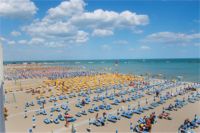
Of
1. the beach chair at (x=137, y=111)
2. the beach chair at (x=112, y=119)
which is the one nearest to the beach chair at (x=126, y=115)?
the beach chair at (x=137, y=111)

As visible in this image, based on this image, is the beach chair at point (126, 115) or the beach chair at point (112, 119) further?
the beach chair at point (126, 115)

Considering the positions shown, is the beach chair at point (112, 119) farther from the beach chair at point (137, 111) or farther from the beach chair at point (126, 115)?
the beach chair at point (137, 111)

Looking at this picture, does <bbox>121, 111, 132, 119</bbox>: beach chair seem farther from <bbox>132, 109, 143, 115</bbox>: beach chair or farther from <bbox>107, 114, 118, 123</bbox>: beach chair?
<bbox>107, 114, 118, 123</bbox>: beach chair

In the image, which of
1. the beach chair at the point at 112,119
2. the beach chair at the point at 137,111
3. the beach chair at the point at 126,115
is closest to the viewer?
the beach chair at the point at 112,119

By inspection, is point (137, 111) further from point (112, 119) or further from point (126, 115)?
point (112, 119)

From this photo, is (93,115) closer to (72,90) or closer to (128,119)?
(128,119)

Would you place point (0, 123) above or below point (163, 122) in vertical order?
above

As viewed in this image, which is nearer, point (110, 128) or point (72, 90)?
point (110, 128)

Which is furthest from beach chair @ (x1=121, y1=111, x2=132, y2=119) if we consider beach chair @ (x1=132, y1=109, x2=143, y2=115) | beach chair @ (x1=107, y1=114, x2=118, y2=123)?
beach chair @ (x1=107, y1=114, x2=118, y2=123)

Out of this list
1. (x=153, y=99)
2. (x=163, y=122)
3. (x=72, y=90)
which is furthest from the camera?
(x=72, y=90)

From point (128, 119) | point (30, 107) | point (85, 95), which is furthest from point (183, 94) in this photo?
point (30, 107)

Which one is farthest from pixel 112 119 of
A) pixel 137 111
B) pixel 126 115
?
pixel 137 111
